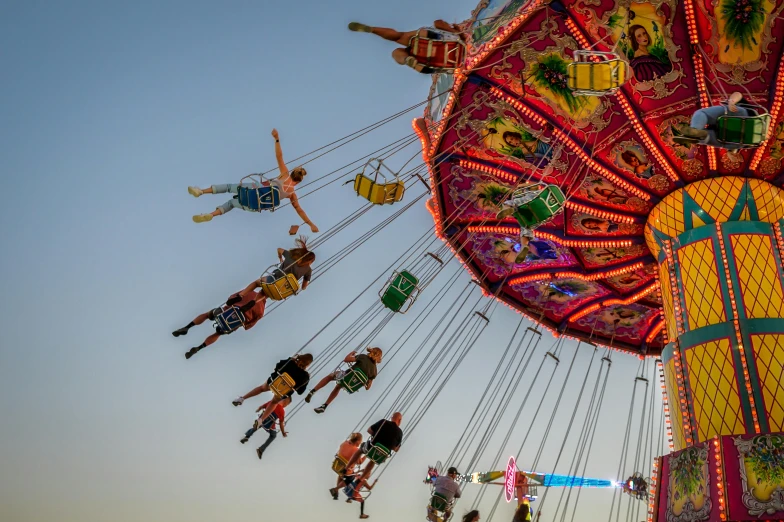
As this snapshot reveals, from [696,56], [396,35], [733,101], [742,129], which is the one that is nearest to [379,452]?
[396,35]

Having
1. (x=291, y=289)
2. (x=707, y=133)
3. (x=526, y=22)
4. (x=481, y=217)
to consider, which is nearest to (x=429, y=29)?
(x=526, y=22)

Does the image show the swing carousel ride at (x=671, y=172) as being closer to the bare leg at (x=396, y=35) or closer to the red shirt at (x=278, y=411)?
the bare leg at (x=396, y=35)

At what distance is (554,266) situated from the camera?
1264cm

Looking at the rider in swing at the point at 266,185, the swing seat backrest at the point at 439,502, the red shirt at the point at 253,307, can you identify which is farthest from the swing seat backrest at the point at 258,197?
the swing seat backrest at the point at 439,502

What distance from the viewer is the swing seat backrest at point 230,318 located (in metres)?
9.48

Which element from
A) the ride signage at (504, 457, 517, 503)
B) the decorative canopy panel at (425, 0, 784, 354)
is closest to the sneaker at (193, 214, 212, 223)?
the decorative canopy panel at (425, 0, 784, 354)

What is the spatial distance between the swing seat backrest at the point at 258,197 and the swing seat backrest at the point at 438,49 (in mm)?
2514

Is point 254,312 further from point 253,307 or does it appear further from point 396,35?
point 396,35

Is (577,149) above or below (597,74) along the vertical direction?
above

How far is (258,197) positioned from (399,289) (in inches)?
97.7

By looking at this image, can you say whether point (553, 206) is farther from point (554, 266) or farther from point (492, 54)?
point (554, 266)

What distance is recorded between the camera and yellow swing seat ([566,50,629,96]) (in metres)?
7.21

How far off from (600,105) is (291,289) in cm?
473

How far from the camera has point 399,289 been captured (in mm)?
10289
